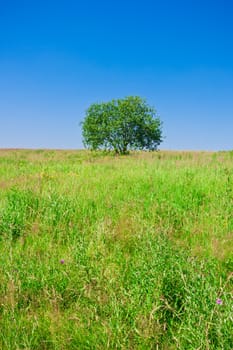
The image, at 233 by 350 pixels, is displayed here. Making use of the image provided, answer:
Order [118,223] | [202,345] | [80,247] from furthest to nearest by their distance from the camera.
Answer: [118,223], [80,247], [202,345]

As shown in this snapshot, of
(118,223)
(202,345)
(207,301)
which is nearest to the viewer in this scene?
(202,345)

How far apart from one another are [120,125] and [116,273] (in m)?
36.5

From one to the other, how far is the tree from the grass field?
111 feet

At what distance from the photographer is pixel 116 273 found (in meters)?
2.86

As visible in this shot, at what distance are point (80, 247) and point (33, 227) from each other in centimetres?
144

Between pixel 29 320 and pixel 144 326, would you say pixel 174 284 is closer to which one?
pixel 144 326

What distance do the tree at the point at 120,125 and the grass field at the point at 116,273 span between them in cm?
3398

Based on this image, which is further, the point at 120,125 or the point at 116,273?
the point at 120,125

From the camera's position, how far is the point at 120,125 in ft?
127

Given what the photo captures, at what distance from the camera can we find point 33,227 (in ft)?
14.3

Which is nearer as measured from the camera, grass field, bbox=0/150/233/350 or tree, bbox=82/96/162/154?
grass field, bbox=0/150/233/350

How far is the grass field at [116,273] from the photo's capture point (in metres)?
2.06

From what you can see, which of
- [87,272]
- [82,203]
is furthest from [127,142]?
[87,272]

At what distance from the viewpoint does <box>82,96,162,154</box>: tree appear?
3903cm
